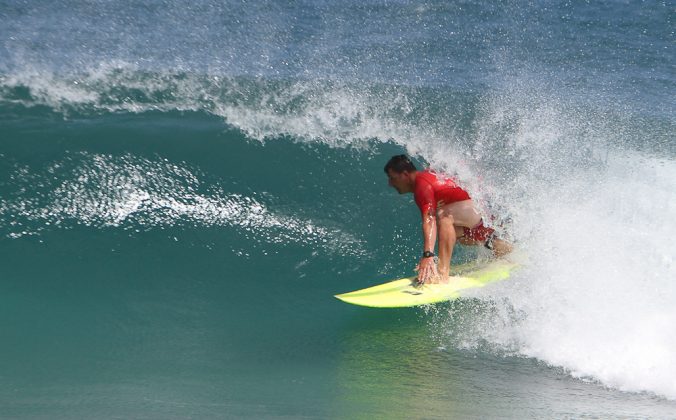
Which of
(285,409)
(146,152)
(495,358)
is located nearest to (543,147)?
(495,358)

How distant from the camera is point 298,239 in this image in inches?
284

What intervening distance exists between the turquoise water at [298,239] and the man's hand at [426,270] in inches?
17.1

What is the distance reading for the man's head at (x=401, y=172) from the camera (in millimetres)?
6137

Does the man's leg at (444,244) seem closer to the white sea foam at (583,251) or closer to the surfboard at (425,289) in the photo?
the surfboard at (425,289)

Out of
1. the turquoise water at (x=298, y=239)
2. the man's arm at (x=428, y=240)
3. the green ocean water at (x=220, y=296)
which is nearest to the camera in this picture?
the green ocean water at (x=220, y=296)

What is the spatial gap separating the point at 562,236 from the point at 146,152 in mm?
4116

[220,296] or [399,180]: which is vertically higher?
[399,180]

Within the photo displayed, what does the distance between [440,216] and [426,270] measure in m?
0.58

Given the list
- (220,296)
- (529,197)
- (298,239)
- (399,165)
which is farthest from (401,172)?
(529,197)

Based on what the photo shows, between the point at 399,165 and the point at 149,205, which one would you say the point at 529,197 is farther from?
the point at 149,205

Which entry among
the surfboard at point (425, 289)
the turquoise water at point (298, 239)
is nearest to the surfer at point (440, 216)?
the surfboard at point (425, 289)

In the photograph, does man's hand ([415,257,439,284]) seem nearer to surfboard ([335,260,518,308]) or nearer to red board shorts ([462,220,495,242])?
surfboard ([335,260,518,308])

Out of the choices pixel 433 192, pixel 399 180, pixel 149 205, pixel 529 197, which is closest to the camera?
pixel 399 180

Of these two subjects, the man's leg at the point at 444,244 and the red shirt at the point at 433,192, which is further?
the man's leg at the point at 444,244
